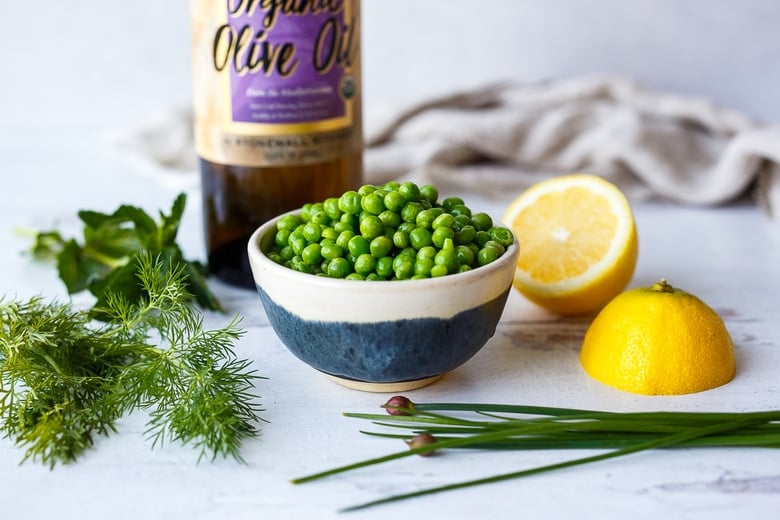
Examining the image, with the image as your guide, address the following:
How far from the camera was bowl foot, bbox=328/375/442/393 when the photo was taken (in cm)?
85

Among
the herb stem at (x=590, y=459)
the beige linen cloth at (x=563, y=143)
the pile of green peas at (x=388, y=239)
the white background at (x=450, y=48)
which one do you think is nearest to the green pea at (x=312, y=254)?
the pile of green peas at (x=388, y=239)

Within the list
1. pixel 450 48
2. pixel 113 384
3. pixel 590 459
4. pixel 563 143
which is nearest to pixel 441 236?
pixel 590 459

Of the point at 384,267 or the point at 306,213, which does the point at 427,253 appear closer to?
the point at 384,267

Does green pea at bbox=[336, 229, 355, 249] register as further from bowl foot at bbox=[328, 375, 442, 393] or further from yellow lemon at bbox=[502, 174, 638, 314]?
yellow lemon at bbox=[502, 174, 638, 314]

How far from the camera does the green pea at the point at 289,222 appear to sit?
88 centimetres

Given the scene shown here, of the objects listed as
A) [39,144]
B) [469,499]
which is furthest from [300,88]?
[39,144]

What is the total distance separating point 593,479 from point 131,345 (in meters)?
0.44

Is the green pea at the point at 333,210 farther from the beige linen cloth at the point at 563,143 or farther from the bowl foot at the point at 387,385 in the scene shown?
the beige linen cloth at the point at 563,143

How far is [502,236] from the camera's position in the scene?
0.86 m

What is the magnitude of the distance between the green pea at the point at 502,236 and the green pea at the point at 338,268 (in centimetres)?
15

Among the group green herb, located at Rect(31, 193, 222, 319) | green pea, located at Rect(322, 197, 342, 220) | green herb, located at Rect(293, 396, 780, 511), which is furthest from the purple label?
green herb, located at Rect(293, 396, 780, 511)

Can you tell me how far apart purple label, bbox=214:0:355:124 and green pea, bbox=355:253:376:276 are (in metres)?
0.34

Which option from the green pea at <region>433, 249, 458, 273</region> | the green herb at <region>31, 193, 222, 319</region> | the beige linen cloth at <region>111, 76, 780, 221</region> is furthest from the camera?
the beige linen cloth at <region>111, 76, 780, 221</region>

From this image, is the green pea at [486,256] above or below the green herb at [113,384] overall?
above
